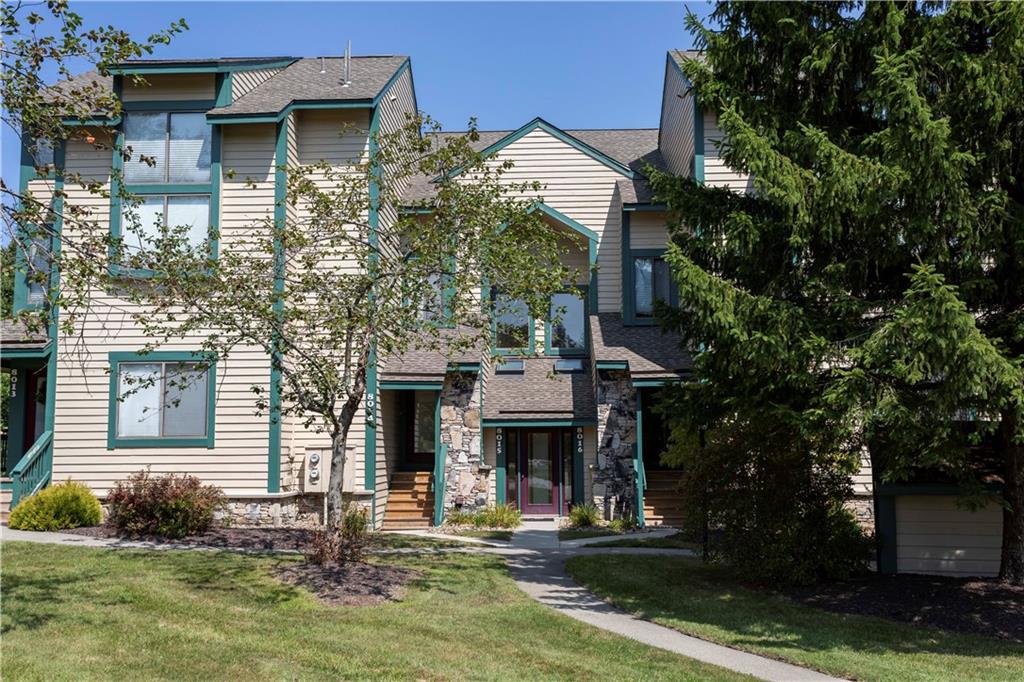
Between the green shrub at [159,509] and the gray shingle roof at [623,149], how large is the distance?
9202 mm

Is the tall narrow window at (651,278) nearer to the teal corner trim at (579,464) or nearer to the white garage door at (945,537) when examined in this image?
the teal corner trim at (579,464)

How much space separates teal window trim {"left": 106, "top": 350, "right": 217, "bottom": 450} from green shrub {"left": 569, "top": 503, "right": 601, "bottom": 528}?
7.55 meters

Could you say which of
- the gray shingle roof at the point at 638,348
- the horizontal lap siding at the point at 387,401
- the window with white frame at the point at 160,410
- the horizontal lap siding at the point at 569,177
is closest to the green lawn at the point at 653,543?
the gray shingle roof at the point at 638,348

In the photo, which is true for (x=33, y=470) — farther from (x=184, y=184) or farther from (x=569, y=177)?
(x=569, y=177)

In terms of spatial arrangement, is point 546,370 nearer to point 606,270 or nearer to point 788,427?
point 606,270

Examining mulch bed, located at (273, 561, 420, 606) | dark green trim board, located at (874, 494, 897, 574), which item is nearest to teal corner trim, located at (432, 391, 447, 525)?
mulch bed, located at (273, 561, 420, 606)

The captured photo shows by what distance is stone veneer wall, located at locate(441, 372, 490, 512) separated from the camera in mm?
18500

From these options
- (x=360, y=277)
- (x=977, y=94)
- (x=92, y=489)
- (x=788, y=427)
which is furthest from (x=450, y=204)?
(x=92, y=489)

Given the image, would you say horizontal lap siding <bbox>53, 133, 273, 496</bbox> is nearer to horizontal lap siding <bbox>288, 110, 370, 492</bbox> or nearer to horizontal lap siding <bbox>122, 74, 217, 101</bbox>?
horizontal lap siding <bbox>288, 110, 370, 492</bbox>

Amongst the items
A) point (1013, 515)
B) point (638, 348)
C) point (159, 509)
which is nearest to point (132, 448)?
point (159, 509)

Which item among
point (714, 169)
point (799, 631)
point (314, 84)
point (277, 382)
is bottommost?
point (799, 631)

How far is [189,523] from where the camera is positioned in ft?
43.2

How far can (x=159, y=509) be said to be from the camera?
13.0 meters

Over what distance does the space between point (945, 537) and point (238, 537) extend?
1059cm
